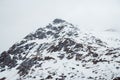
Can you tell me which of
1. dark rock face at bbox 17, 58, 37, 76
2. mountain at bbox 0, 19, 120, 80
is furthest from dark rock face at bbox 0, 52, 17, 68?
dark rock face at bbox 17, 58, 37, 76

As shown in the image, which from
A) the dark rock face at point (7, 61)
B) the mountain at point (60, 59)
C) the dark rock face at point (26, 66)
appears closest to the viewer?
the mountain at point (60, 59)

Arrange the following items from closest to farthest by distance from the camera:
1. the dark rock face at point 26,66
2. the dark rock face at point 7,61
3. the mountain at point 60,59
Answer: the mountain at point 60,59
the dark rock face at point 26,66
the dark rock face at point 7,61

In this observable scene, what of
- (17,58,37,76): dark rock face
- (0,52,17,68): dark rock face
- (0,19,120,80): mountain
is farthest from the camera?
(0,52,17,68): dark rock face

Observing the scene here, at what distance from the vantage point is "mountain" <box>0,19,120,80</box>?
72.1 m

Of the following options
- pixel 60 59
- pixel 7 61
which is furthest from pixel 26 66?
pixel 7 61

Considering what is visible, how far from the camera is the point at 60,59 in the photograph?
9388 centimetres

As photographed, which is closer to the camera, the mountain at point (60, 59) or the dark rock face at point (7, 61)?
the mountain at point (60, 59)

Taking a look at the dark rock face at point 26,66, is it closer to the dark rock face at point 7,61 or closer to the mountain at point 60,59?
the mountain at point 60,59

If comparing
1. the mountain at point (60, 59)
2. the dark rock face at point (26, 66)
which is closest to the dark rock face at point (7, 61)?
the mountain at point (60, 59)

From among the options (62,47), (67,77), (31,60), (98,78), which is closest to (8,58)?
(31,60)

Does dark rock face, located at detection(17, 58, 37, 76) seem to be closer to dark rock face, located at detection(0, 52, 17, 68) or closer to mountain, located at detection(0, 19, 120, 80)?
mountain, located at detection(0, 19, 120, 80)

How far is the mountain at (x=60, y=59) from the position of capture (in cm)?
7206

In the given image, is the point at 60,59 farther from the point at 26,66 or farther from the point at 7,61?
the point at 7,61

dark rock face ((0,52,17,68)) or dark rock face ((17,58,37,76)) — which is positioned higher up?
dark rock face ((0,52,17,68))
